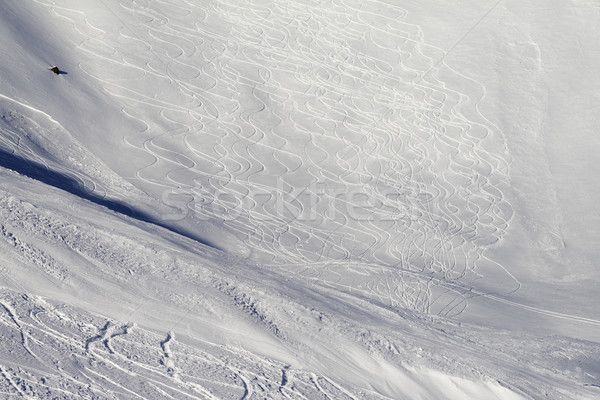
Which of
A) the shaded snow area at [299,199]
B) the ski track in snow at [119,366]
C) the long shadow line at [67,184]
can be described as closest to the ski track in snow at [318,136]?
the shaded snow area at [299,199]

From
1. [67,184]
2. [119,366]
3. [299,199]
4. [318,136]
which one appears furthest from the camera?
[318,136]

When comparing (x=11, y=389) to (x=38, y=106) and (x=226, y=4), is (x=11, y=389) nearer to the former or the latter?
(x=38, y=106)

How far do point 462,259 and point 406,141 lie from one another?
235 cm

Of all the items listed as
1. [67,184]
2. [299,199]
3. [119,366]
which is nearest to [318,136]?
[299,199]

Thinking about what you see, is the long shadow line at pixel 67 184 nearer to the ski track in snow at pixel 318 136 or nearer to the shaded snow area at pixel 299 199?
the shaded snow area at pixel 299 199

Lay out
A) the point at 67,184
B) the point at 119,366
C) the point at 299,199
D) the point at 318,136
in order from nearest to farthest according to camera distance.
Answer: the point at 119,366
the point at 67,184
the point at 299,199
the point at 318,136

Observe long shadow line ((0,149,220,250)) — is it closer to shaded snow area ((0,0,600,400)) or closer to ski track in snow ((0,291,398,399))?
shaded snow area ((0,0,600,400))

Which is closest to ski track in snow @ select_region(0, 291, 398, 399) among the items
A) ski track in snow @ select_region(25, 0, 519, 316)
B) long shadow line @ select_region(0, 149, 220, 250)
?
long shadow line @ select_region(0, 149, 220, 250)

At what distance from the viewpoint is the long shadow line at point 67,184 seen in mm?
Answer: 7313

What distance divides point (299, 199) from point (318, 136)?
1445 mm

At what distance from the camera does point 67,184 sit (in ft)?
25.0

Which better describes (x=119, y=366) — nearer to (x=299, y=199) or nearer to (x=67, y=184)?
(x=67, y=184)

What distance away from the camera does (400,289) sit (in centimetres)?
792

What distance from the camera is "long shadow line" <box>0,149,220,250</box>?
24.0 ft
